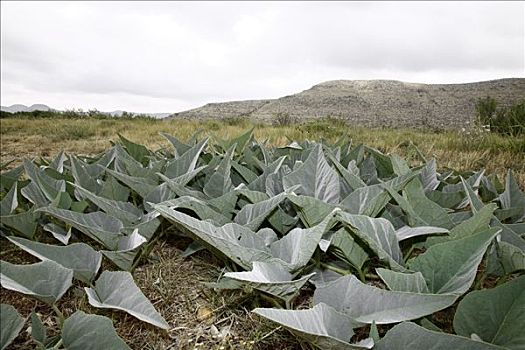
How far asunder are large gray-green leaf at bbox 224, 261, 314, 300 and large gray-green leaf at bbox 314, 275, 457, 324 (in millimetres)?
47

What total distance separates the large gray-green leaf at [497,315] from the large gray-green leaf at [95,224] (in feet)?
2.33

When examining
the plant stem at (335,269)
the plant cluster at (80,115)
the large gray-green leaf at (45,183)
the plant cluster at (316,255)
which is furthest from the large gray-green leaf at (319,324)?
the plant cluster at (80,115)

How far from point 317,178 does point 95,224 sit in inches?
21.6

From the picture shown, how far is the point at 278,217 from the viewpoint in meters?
0.97

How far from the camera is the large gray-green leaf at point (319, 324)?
0.53m

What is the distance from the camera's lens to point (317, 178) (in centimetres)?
98

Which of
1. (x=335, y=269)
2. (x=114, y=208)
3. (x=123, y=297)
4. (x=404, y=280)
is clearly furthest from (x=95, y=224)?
(x=404, y=280)

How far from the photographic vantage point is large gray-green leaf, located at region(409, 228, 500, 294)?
615 millimetres

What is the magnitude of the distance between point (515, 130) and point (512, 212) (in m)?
1.99

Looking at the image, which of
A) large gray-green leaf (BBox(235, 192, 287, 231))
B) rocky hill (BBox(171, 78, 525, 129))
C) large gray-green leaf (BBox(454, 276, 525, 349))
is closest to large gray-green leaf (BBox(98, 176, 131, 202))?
large gray-green leaf (BBox(235, 192, 287, 231))

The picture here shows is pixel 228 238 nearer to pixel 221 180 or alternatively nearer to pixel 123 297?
pixel 123 297

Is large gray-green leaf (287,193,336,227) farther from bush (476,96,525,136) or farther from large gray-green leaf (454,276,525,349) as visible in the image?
bush (476,96,525,136)

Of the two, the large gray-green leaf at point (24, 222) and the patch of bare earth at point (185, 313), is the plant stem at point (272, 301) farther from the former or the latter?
the large gray-green leaf at point (24, 222)

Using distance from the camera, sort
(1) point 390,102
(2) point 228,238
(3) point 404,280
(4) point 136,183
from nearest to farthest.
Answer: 1. (3) point 404,280
2. (2) point 228,238
3. (4) point 136,183
4. (1) point 390,102
